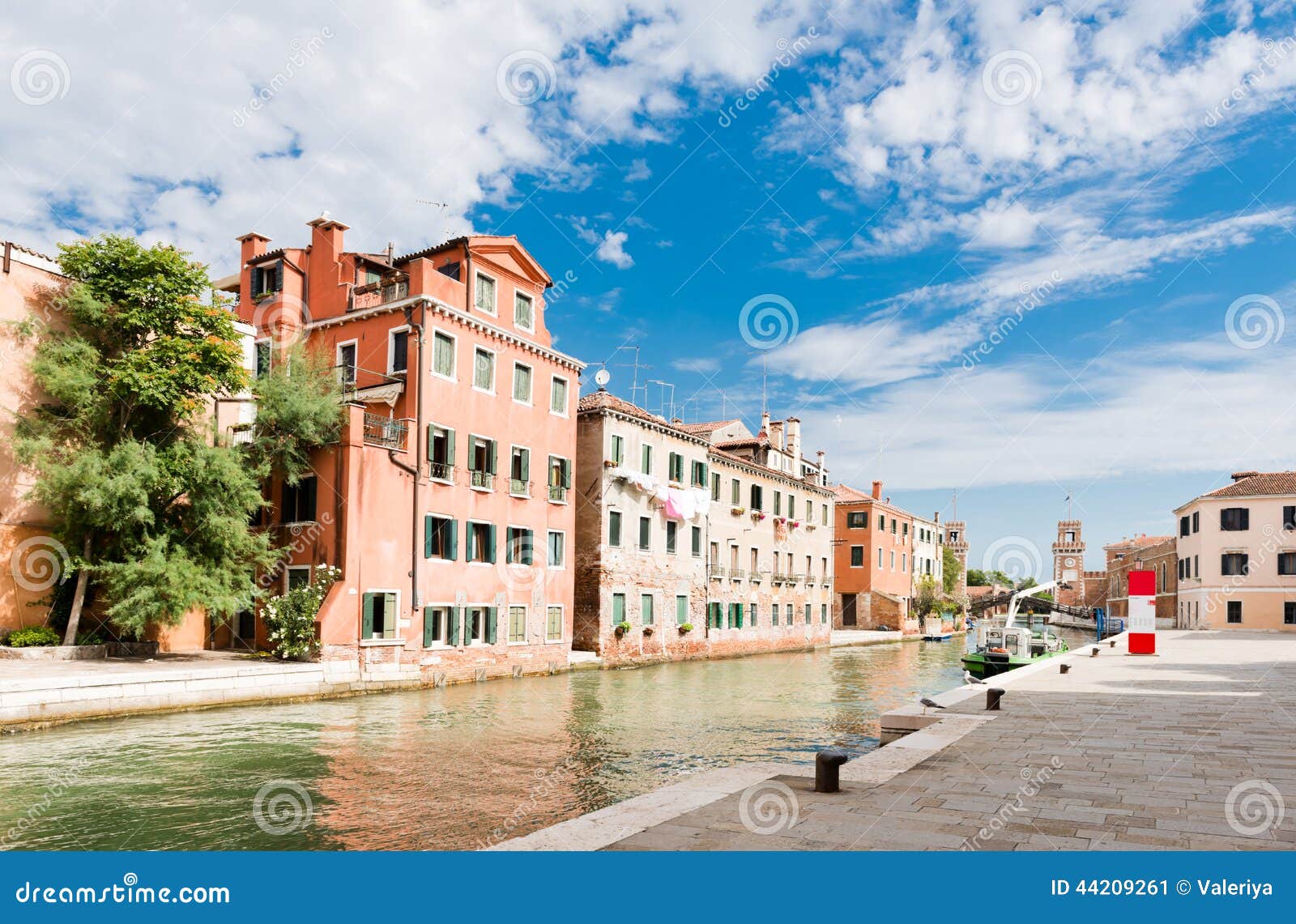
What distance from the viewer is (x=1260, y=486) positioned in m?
50.2

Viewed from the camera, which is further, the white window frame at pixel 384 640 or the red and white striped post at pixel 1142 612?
the red and white striped post at pixel 1142 612

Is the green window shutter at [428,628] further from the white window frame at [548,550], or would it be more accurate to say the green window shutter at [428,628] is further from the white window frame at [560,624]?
the white window frame at [548,550]

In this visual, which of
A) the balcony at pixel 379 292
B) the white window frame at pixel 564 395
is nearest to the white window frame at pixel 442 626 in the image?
the white window frame at pixel 564 395

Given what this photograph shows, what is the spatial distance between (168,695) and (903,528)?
51.4 meters

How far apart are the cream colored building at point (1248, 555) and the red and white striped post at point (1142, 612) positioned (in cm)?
2449

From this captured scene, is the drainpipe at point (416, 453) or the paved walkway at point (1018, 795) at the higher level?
the drainpipe at point (416, 453)

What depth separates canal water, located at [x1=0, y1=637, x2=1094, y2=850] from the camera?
9.38 m

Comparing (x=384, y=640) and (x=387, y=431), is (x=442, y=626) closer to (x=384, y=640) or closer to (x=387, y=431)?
(x=384, y=640)

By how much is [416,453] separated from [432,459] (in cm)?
57

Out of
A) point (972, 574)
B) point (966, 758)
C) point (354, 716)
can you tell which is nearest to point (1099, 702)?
point (966, 758)

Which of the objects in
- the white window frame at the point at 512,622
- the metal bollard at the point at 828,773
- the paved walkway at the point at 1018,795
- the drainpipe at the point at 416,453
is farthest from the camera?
the white window frame at the point at 512,622

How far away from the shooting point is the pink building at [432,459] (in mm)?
22516

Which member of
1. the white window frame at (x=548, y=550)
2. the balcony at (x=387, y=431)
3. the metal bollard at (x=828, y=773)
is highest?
the balcony at (x=387, y=431)

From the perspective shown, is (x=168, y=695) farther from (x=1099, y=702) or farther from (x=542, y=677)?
(x=1099, y=702)
